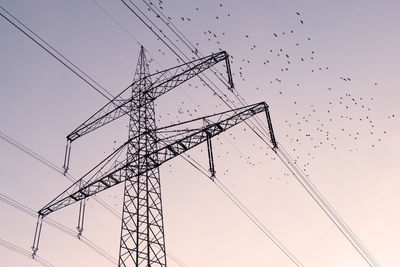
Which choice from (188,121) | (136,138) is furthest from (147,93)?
(188,121)

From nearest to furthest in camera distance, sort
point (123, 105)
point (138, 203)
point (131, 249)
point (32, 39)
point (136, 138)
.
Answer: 1. point (32, 39)
2. point (131, 249)
3. point (138, 203)
4. point (136, 138)
5. point (123, 105)

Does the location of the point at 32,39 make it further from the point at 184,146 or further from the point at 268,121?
the point at 268,121

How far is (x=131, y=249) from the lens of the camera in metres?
14.9

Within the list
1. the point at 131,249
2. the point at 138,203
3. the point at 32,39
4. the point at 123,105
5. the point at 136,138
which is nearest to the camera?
the point at 32,39

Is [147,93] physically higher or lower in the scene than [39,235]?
higher

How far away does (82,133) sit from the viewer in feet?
66.3

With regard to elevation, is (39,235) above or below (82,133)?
below

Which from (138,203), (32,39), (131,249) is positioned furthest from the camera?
(138,203)

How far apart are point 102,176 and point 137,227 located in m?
2.96

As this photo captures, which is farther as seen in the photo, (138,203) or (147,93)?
(147,93)

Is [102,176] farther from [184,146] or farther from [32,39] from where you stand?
[32,39]

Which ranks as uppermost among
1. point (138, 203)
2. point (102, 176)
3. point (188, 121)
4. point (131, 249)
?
point (188, 121)

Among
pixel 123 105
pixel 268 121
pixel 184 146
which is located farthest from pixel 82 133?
pixel 268 121

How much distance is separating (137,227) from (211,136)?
4784 mm
